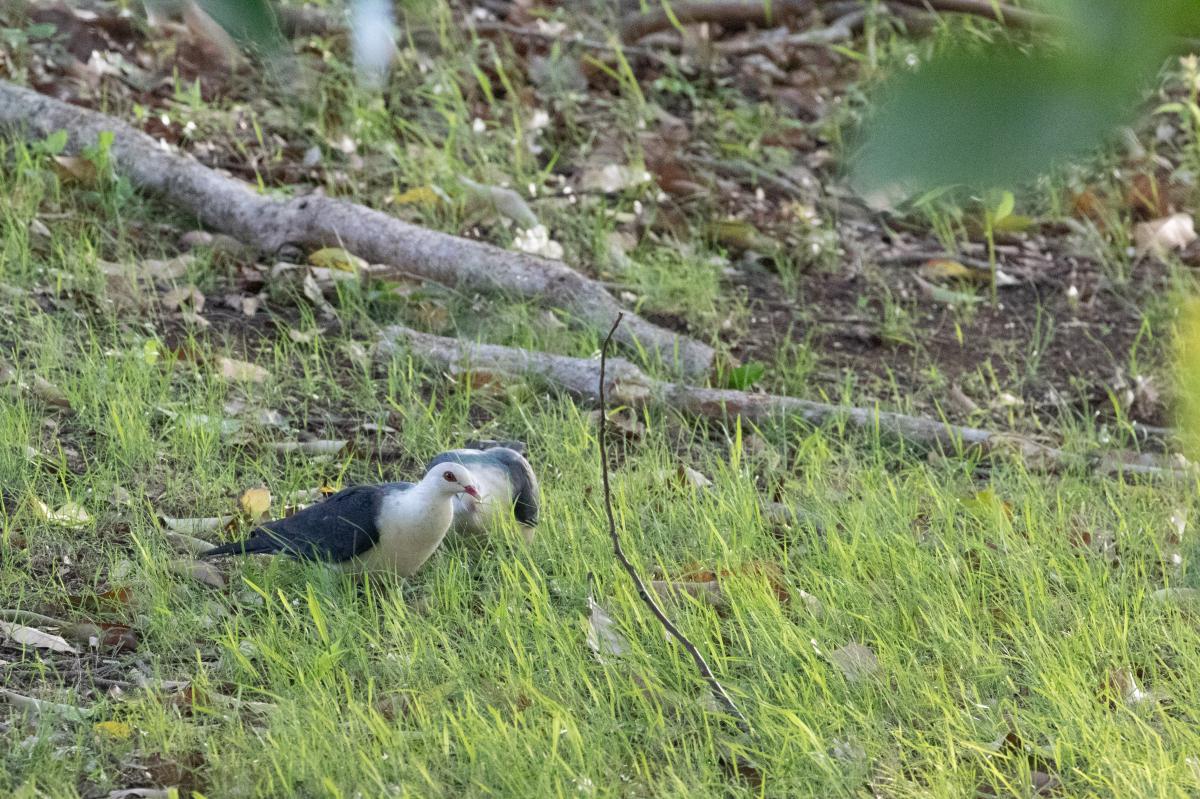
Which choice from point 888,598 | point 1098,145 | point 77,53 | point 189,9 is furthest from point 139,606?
point 77,53

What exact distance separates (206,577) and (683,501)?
1.05 meters

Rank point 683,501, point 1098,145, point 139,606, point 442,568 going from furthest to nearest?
point 683,501
point 442,568
point 139,606
point 1098,145

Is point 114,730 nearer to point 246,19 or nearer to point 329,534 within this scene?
point 329,534

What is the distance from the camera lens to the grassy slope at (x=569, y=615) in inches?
85.6

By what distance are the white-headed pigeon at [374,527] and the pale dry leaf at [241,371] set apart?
0.98 m

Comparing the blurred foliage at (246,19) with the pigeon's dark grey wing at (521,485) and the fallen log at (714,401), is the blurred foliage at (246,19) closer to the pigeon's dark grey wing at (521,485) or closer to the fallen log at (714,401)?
the pigeon's dark grey wing at (521,485)

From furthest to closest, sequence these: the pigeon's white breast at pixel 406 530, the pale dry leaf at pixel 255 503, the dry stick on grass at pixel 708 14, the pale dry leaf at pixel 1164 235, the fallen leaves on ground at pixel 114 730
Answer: the pale dry leaf at pixel 1164 235
the pale dry leaf at pixel 255 503
the pigeon's white breast at pixel 406 530
the fallen leaves on ground at pixel 114 730
the dry stick on grass at pixel 708 14

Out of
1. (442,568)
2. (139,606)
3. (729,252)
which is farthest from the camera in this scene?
(729,252)

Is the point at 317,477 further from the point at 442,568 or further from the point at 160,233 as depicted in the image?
the point at 160,233

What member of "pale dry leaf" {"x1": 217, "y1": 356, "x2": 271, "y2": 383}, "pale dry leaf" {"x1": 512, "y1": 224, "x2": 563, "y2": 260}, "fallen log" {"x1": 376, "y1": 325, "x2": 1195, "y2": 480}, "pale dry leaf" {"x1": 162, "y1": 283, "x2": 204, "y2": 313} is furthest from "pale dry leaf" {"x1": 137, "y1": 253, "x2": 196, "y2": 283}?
"pale dry leaf" {"x1": 512, "y1": 224, "x2": 563, "y2": 260}

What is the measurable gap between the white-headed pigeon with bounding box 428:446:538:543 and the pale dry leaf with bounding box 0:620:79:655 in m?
0.78

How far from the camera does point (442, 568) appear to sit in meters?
2.85

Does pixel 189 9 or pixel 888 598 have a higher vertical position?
pixel 189 9

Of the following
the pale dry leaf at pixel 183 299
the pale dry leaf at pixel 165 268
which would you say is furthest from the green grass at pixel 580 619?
the pale dry leaf at pixel 165 268
